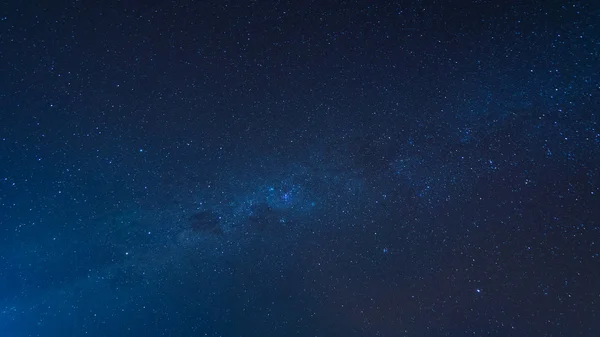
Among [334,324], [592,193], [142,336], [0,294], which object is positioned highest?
[0,294]

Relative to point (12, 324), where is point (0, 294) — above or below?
above

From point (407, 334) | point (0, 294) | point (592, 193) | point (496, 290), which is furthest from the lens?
point (0, 294)

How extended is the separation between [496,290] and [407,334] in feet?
3.34

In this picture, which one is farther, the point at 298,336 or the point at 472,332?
the point at 298,336

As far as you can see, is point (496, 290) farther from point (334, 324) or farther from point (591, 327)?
point (334, 324)

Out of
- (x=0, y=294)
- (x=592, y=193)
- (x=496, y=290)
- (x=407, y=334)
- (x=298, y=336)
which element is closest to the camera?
(x=592, y=193)

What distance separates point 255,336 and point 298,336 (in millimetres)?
531

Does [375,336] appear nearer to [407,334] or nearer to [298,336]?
[407,334]

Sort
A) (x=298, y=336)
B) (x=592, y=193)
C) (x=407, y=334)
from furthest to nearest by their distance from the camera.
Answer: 1. (x=298, y=336)
2. (x=407, y=334)
3. (x=592, y=193)

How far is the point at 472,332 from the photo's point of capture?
3516 millimetres

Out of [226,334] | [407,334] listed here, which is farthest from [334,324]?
[226,334]

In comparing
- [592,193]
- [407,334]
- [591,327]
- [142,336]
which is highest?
[592,193]

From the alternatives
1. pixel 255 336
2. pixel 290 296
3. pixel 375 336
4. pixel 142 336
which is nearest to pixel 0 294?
pixel 142 336

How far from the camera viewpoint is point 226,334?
13.6 feet
